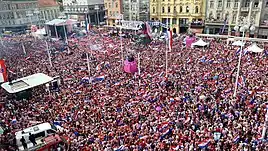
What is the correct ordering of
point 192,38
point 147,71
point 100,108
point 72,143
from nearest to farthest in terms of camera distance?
point 72,143, point 100,108, point 147,71, point 192,38

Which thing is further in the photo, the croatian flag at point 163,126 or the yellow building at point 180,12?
the yellow building at point 180,12

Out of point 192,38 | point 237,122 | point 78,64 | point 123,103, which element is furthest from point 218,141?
point 192,38

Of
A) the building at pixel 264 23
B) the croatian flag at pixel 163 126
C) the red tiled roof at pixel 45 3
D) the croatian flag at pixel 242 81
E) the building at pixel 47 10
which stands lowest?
the croatian flag at pixel 163 126

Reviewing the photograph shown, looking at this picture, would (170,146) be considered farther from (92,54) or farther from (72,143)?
(92,54)

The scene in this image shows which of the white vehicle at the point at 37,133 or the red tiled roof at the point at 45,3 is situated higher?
the red tiled roof at the point at 45,3

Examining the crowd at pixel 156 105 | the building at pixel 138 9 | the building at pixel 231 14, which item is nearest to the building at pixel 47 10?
the building at pixel 138 9

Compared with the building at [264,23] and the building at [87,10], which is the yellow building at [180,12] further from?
the building at [87,10]

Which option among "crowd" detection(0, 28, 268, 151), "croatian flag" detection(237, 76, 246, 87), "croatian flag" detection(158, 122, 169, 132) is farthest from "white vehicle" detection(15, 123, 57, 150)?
"croatian flag" detection(237, 76, 246, 87)
